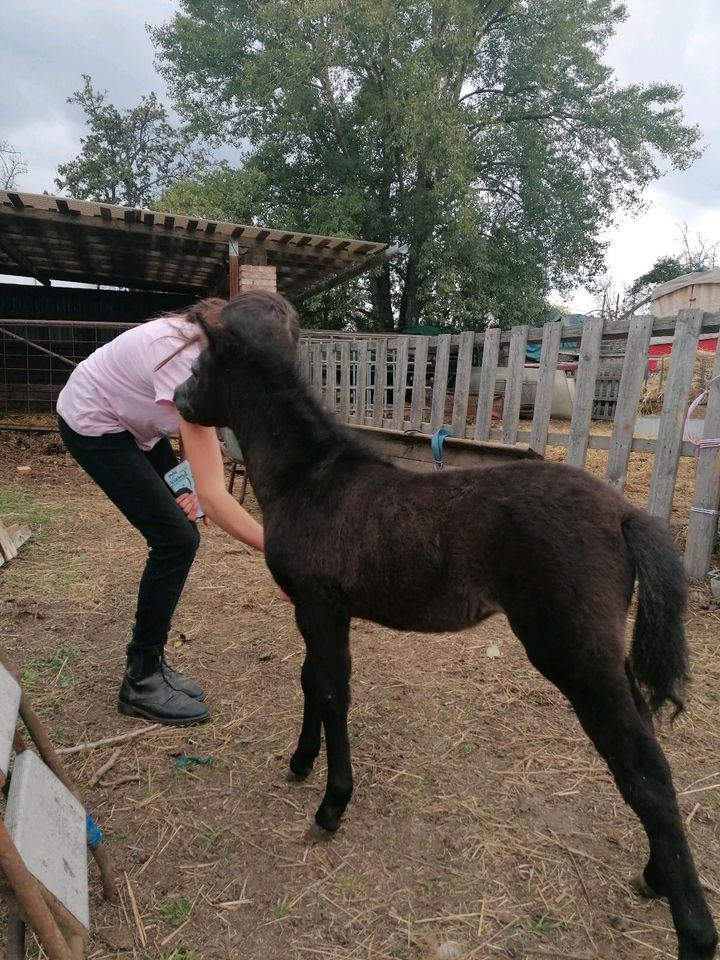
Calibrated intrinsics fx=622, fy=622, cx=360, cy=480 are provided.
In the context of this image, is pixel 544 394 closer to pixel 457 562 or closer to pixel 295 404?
pixel 295 404

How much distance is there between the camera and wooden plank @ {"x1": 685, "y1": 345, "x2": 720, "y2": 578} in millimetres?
4105

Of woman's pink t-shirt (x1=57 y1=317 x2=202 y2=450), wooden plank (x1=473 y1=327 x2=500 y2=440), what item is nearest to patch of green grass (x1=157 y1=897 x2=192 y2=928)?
woman's pink t-shirt (x1=57 y1=317 x2=202 y2=450)

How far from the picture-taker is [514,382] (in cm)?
530

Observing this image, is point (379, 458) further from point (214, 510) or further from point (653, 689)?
point (653, 689)

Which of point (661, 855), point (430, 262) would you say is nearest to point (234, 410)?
point (661, 855)

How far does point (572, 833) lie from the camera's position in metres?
2.25

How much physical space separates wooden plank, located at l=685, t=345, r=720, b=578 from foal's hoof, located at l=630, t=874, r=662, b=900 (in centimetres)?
264

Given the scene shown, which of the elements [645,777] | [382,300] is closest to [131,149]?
Result: [382,300]

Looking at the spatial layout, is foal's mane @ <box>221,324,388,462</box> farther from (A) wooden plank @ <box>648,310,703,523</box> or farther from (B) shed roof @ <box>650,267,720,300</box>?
(B) shed roof @ <box>650,267,720,300</box>

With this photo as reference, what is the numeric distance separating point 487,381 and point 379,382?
2.16 m

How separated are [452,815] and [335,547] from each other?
1.13 m

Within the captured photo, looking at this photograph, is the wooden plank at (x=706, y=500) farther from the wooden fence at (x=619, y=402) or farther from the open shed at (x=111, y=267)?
the open shed at (x=111, y=267)

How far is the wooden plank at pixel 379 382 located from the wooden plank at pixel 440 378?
1260 millimetres

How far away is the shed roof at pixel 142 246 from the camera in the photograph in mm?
7543
